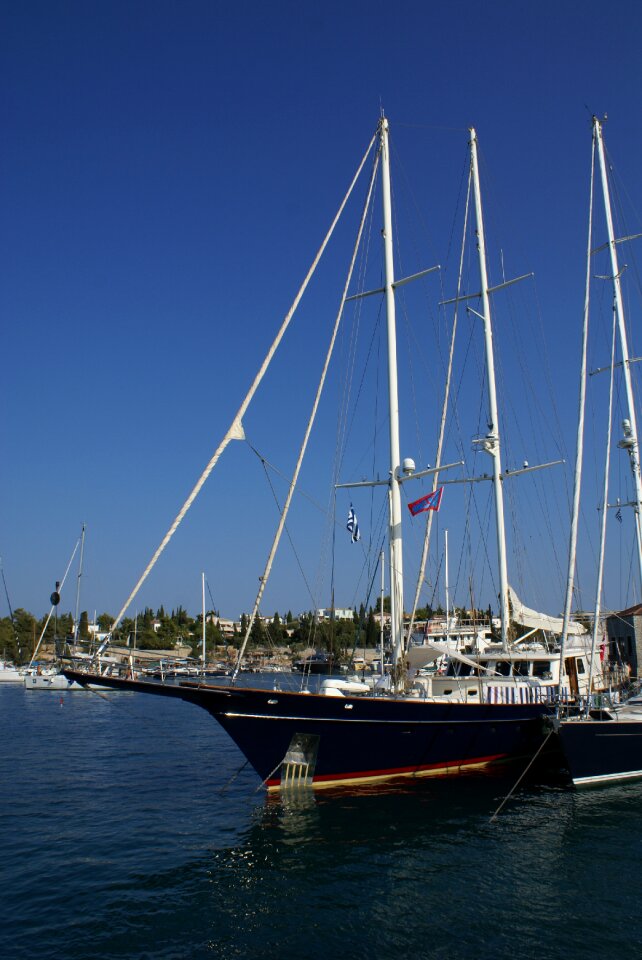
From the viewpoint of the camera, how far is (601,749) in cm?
2353

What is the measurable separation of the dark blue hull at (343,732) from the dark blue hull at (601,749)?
2276mm

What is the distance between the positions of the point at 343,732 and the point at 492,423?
1713 centimetres

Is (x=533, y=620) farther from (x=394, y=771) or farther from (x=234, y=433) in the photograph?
(x=234, y=433)

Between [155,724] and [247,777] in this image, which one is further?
[155,724]

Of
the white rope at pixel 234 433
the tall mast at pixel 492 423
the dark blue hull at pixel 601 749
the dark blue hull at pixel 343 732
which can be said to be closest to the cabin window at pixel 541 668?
the tall mast at pixel 492 423

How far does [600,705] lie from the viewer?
2486cm

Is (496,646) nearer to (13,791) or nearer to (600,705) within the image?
(600,705)

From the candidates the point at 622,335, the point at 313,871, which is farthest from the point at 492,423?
the point at 313,871

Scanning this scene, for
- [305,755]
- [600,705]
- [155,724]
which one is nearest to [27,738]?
[155,724]

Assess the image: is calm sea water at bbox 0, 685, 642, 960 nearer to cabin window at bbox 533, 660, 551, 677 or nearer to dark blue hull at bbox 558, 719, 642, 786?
dark blue hull at bbox 558, 719, 642, 786

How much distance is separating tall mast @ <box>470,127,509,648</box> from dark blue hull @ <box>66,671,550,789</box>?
6280mm

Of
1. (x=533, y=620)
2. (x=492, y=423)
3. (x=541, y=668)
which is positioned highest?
(x=492, y=423)

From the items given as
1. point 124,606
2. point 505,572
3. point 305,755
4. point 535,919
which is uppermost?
point 505,572

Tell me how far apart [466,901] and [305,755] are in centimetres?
809
